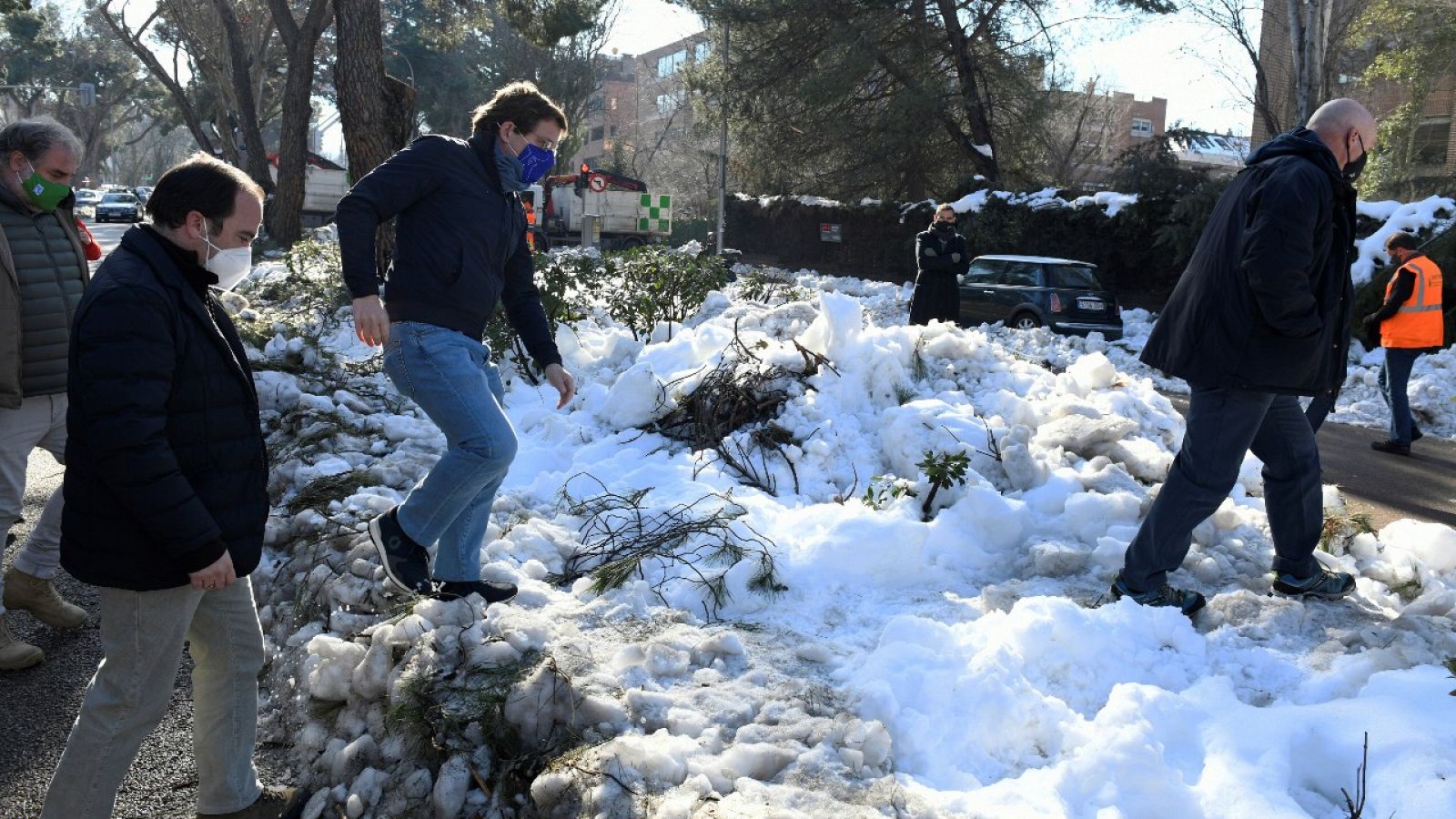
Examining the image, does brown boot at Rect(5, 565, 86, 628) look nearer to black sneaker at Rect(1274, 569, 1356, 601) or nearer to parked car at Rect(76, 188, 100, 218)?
black sneaker at Rect(1274, 569, 1356, 601)

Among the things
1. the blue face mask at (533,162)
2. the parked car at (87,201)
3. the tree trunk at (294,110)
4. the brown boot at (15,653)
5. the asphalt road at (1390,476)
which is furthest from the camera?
the parked car at (87,201)

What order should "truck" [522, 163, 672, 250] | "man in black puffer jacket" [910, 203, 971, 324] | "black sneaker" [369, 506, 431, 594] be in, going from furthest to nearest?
"truck" [522, 163, 672, 250] → "man in black puffer jacket" [910, 203, 971, 324] → "black sneaker" [369, 506, 431, 594]

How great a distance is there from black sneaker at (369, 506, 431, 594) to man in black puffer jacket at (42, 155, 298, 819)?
2.81ft

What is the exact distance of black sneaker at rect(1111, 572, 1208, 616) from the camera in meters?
4.04

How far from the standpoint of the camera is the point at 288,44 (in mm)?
20641

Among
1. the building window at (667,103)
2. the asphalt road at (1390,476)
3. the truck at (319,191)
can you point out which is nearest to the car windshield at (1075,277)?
the asphalt road at (1390,476)

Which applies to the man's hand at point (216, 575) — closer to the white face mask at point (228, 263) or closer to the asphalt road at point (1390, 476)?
the white face mask at point (228, 263)

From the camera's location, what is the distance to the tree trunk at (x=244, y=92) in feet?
78.8

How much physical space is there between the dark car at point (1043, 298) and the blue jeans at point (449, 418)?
13.9 metres

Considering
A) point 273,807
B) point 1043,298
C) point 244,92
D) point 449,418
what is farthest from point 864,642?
Result: point 244,92

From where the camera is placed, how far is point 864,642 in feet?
12.9

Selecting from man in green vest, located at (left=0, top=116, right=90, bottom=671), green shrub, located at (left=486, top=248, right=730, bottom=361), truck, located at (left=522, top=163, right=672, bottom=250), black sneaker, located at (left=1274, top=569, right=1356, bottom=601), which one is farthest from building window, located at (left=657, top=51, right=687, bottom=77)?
black sneaker, located at (left=1274, top=569, right=1356, bottom=601)

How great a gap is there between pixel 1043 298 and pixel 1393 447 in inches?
307

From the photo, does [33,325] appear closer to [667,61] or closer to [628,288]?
[628,288]
